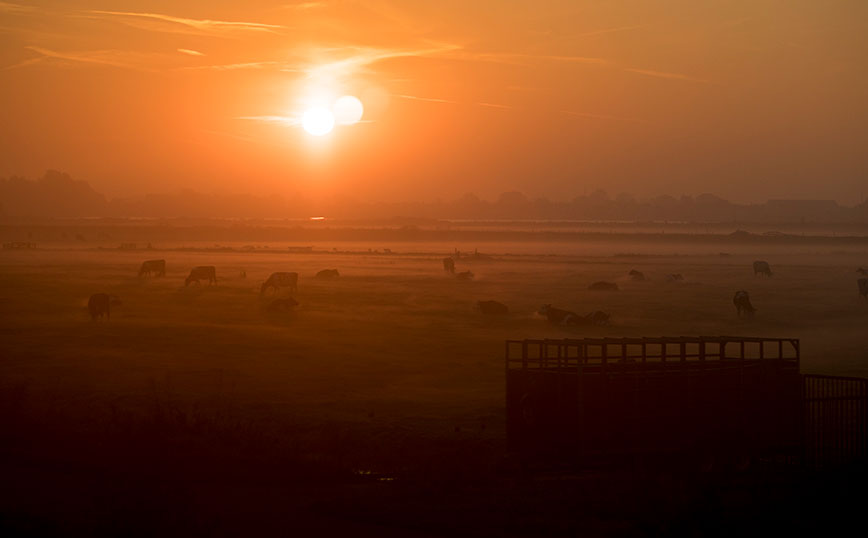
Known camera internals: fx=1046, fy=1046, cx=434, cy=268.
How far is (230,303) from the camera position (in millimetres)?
51062

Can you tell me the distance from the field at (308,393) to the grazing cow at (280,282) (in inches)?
48.9

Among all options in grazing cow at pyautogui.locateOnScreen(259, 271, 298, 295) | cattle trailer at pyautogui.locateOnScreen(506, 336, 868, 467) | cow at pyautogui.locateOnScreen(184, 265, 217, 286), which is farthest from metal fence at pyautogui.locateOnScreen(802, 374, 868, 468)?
cow at pyautogui.locateOnScreen(184, 265, 217, 286)

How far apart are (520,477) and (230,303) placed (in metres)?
34.4

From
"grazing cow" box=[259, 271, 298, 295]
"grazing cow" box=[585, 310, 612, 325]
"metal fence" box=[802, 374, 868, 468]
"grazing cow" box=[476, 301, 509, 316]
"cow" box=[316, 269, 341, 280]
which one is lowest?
"metal fence" box=[802, 374, 868, 468]

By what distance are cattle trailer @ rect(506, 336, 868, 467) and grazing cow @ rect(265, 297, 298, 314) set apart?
28.3 metres

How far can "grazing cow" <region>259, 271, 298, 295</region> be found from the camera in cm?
5578

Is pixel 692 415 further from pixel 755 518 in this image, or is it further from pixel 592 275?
pixel 592 275

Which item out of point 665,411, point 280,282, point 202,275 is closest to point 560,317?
point 280,282

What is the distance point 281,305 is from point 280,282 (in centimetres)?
884

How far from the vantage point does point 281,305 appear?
48812mm

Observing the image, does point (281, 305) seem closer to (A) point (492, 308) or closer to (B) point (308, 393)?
(A) point (492, 308)

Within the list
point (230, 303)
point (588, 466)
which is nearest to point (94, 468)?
point (588, 466)

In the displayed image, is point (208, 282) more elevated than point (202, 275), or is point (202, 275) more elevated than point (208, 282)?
point (202, 275)

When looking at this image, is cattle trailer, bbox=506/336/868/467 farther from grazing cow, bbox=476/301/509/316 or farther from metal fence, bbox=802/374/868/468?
grazing cow, bbox=476/301/509/316
